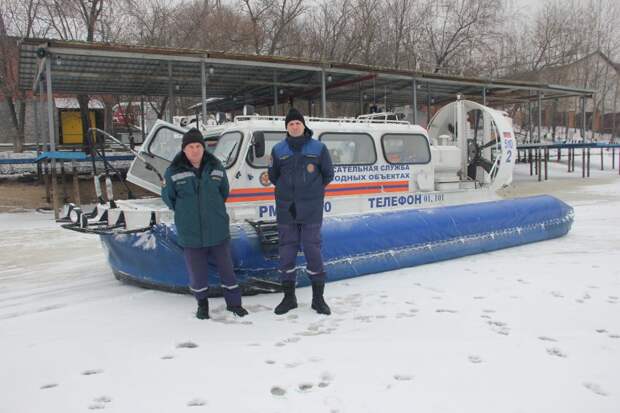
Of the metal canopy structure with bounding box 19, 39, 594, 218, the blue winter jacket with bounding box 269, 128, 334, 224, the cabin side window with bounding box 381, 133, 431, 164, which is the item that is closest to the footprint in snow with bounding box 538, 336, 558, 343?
the blue winter jacket with bounding box 269, 128, 334, 224

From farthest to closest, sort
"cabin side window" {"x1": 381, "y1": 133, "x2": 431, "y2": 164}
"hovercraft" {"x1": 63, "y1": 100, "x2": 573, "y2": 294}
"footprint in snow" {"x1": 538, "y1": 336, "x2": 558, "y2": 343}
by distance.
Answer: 1. "cabin side window" {"x1": 381, "y1": 133, "x2": 431, "y2": 164}
2. "hovercraft" {"x1": 63, "y1": 100, "x2": 573, "y2": 294}
3. "footprint in snow" {"x1": 538, "y1": 336, "x2": 558, "y2": 343}

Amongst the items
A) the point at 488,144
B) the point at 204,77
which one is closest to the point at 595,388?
the point at 488,144

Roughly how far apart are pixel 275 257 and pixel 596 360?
9.07ft

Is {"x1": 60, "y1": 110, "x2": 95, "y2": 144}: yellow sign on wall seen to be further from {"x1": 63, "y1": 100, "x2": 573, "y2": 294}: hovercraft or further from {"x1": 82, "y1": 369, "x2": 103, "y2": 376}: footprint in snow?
{"x1": 82, "y1": 369, "x2": 103, "y2": 376}: footprint in snow

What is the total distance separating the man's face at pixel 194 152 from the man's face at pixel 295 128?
76 cm

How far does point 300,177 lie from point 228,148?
218 centimetres

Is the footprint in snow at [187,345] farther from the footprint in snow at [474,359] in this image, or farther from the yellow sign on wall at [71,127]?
the yellow sign on wall at [71,127]

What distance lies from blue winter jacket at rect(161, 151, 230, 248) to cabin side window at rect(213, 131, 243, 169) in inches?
73.3

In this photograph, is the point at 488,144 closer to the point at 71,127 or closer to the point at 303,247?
the point at 303,247

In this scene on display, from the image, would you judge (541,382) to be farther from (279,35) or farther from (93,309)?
(279,35)

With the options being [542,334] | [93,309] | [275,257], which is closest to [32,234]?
[93,309]

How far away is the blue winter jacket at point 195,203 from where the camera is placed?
13.4 ft

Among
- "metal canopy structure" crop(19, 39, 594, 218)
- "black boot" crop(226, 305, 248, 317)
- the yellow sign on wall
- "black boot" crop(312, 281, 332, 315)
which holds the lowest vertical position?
"black boot" crop(226, 305, 248, 317)

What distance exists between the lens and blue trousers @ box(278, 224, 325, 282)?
428 centimetres
